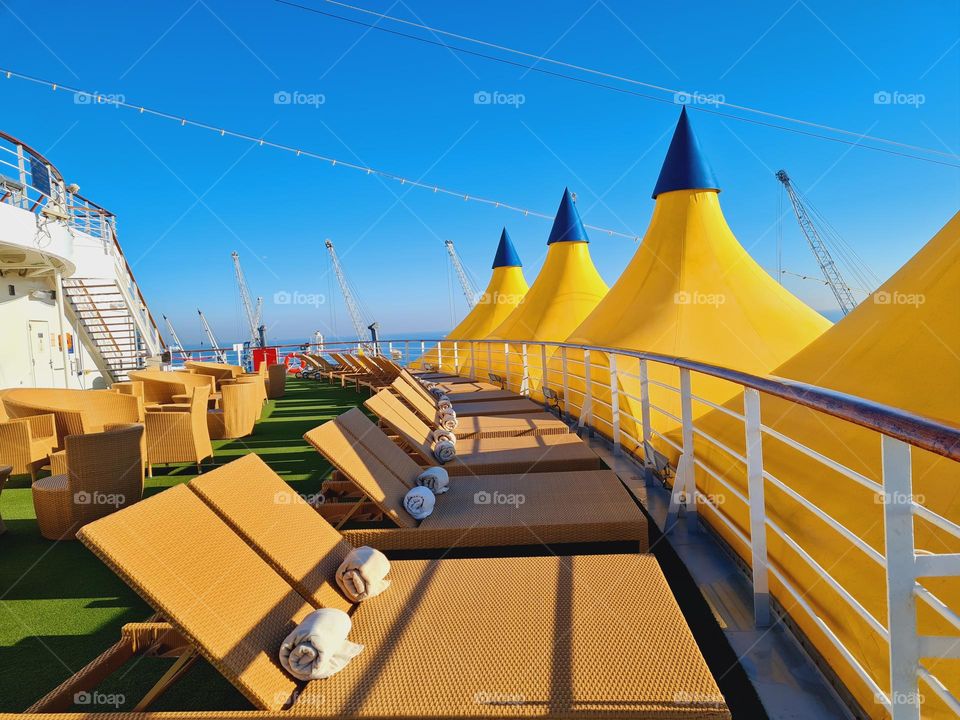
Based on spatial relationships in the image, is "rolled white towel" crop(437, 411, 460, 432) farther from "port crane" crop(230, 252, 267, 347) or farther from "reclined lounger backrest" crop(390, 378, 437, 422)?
"port crane" crop(230, 252, 267, 347)

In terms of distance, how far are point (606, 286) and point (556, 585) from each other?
1132cm

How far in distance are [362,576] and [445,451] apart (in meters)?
2.03

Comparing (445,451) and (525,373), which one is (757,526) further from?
(525,373)

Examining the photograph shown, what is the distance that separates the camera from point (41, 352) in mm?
10523

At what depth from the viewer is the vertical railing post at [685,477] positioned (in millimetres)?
2758

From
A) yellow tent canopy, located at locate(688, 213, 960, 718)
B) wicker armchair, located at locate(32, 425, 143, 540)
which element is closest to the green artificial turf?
wicker armchair, located at locate(32, 425, 143, 540)

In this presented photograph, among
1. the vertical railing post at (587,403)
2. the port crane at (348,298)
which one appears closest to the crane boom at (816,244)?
the port crane at (348,298)

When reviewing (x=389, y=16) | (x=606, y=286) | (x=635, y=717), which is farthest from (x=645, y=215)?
(x=635, y=717)

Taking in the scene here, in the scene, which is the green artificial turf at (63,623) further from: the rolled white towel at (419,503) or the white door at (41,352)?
the white door at (41,352)

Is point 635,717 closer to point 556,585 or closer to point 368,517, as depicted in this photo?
point 556,585

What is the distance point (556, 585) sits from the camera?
6.67ft

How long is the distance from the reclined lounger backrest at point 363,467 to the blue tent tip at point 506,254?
1421 cm

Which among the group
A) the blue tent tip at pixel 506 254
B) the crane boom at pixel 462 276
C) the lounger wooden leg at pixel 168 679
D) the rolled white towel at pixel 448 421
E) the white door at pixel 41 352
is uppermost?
the crane boom at pixel 462 276

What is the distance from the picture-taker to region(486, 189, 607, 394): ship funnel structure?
12.2m
